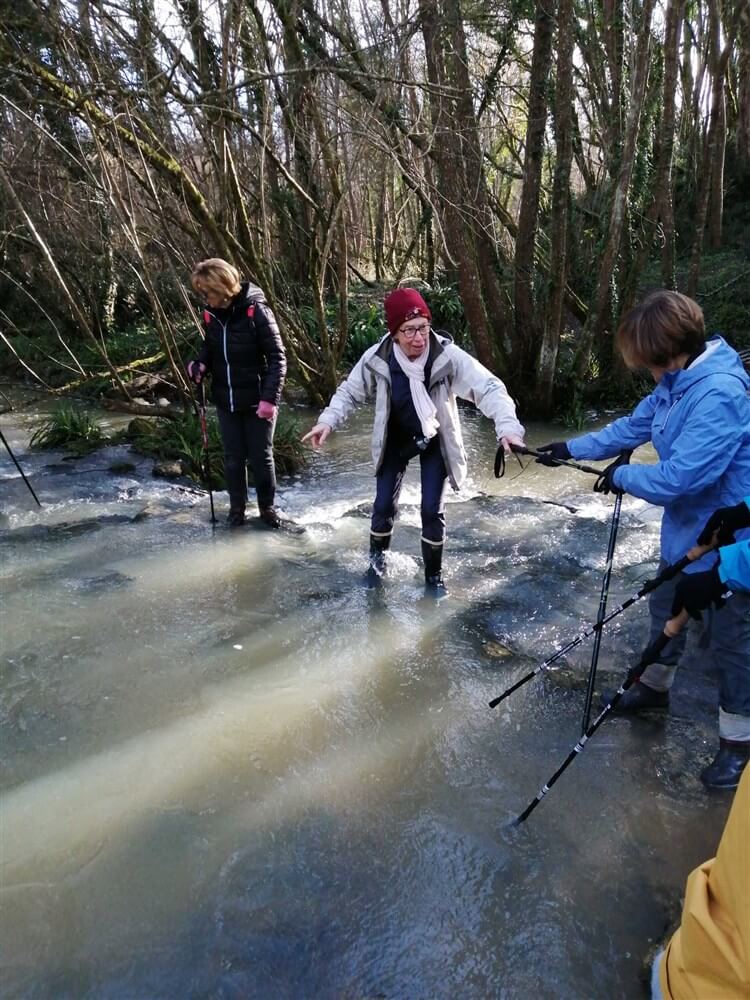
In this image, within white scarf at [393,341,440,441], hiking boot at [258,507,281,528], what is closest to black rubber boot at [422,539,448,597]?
white scarf at [393,341,440,441]

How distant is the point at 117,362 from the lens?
41.8 ft

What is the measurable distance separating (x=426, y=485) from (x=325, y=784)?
6.99 ft

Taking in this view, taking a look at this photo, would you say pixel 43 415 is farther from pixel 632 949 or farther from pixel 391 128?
pixel 632 949

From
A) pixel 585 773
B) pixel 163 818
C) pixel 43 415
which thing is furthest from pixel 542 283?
pixel 163 818

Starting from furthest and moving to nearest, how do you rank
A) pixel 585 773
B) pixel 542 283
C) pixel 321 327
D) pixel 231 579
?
pixel 542 283, pixel 321 327, pixel 231 579, pixel 585 773

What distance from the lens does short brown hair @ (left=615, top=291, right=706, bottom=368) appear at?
2727 mm

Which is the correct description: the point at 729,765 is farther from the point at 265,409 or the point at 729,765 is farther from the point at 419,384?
the point at 265,409

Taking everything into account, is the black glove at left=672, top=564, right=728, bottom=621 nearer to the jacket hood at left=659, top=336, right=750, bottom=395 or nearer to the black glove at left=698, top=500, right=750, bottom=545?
the black glove at left=698, top=500, right=750, bottom=545

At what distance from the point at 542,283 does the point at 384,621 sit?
7.71m

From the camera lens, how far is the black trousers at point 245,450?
18.6 feet

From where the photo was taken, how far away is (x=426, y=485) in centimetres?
453

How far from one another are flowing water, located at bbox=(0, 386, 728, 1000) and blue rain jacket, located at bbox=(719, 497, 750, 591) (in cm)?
109

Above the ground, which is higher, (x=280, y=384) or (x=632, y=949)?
(x=280, y=384)

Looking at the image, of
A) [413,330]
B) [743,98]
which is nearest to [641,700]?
[413,330]
